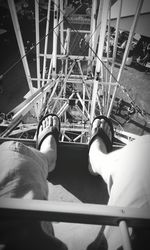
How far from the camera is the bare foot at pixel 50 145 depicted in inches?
52.1

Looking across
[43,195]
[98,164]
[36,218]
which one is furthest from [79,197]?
[36,218]

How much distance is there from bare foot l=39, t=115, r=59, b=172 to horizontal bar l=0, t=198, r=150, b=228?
79cm

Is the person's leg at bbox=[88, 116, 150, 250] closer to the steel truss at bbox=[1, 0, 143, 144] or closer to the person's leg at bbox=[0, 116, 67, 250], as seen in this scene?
the person's leg at bbox=[0, 116, 67, 250]

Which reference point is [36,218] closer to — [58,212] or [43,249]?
[58,212]

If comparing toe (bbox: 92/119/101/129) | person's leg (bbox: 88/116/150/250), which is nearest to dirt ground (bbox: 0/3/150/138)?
toe (bbox: 92/119/101/129)

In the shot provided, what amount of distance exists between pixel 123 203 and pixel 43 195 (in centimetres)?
33

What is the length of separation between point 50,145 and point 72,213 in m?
1.08

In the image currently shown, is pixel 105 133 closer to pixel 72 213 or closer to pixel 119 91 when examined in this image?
pixel 72 213

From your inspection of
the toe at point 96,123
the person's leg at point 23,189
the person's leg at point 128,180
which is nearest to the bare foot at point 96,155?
the person's leg at point 128,180

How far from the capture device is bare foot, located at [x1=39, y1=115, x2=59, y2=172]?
132 centimetres

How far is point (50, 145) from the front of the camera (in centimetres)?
154

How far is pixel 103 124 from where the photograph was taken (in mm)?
1999

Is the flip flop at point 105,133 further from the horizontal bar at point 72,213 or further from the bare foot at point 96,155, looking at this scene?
the horizontal bar at point 72,213

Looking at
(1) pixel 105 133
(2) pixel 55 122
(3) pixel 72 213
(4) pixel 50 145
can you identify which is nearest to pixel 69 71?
(2) pixel 55 122
